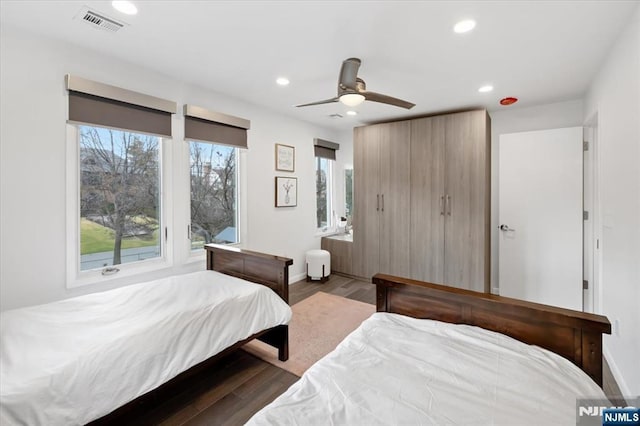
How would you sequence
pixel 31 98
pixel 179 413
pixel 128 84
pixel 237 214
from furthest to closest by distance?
pixel 237 214
pixel 128 84
pixel 31 98
pixel 179 413

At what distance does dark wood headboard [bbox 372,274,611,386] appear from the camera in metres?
1.32

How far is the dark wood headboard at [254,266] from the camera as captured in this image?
7.85ft

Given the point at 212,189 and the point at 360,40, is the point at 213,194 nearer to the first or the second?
the point at 212,189

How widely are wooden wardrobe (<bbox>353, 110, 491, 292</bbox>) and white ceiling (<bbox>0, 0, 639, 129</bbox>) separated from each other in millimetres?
787

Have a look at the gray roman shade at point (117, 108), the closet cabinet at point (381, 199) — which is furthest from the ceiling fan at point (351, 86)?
the closet cabinet at point (381, 199)

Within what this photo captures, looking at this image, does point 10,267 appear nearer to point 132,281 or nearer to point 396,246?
point 132,281

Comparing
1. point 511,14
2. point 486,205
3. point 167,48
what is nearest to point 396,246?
point 486,205

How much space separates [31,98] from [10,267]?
1.24 meters

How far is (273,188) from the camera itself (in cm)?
414

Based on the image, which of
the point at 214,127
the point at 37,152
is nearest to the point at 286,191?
the point at 214,127

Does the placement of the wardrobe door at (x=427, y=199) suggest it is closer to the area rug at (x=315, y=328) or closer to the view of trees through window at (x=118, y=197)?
the area rug at (x=315, y=328)

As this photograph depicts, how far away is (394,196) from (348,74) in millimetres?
2281

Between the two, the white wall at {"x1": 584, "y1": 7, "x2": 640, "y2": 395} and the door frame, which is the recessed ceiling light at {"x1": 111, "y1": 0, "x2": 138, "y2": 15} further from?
the door frame

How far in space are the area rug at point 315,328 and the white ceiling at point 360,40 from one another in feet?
8.38
